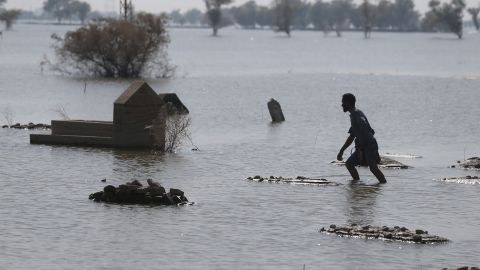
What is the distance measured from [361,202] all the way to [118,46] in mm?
44449

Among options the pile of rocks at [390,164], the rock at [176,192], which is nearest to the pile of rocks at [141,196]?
the rock at [176,192]

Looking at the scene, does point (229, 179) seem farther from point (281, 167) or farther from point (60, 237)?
point (60, 237)

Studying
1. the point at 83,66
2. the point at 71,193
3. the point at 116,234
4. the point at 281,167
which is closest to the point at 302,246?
the point at 116,234

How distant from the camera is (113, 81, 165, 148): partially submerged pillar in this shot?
27172 millimetres

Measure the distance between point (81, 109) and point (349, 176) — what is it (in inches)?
864

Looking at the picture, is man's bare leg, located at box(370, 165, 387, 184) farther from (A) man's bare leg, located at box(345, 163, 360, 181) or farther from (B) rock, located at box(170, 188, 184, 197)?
(B) rock, located at box(170, 188, 184, 197)

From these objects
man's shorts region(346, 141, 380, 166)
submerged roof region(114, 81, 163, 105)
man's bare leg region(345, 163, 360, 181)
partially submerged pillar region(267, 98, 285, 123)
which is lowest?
partially submerged pillar region(267, 98, 285, 123)

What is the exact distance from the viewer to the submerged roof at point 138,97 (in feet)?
88.8

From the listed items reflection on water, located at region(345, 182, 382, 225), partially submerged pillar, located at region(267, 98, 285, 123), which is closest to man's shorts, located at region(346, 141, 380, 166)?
reflection on water, located at region(345, 182, 382, 225)

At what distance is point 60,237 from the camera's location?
16688mm

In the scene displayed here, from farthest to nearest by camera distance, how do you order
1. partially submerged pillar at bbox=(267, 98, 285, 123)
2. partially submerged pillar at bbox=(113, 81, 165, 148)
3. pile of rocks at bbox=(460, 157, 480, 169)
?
partially submerged pillar at bbox=(267, 98, 285, 123) < partially submerged pillar at bbox=(113, 81, 165, 148) < pile of rocks at bbox=(460, 157, 480, 169)

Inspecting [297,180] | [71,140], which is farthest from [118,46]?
[297,180]

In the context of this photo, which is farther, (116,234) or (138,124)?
(138,124)

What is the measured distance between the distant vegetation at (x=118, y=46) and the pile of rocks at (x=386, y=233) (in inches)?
1831
